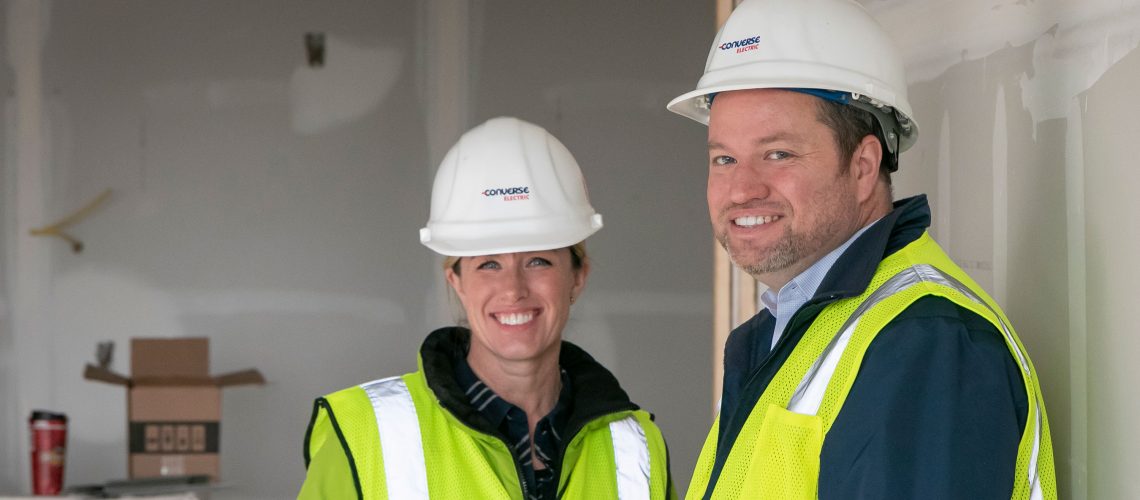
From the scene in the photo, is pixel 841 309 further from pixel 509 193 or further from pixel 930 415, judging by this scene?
pixel 509 193

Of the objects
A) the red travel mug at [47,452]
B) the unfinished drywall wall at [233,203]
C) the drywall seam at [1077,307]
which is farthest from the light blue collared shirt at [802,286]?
the unfinished drywall wall at [233,203]

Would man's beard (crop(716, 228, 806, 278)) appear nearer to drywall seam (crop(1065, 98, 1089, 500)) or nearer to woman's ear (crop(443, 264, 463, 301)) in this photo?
drywall seam (crop(1065, 98, 1089, 500))

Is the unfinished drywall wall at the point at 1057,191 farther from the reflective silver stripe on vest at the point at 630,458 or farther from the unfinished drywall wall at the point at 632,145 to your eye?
the unfinished drywall wall at the point at 632,145

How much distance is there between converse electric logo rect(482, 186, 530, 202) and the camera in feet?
7.30

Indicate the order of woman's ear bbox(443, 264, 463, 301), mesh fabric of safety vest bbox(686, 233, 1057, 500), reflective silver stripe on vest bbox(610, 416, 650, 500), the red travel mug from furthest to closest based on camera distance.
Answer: the red travel mug < woman's ear bbox(443, 264, 463, 301) < reflective silver stripe on vest bbox(610, 416, 650, 500) < mesh fabric of safety vest bbox(686, 233, 1057, 500)

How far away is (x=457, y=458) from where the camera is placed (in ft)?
6.68

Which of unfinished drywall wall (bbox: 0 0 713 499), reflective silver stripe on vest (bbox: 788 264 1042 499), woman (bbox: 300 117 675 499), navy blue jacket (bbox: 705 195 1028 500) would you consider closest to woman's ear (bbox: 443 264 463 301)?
woman (bbox: 300 117 675 499)

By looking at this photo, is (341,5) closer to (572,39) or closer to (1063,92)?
(572,39)

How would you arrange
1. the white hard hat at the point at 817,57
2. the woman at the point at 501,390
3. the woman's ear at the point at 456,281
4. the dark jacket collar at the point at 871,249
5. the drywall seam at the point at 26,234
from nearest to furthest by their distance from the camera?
the dark jacket collar at the point at 871,249, the white hard hat at the point at 817,57, the woman at the point at 501,390, the woman's ear at the point at 456,281, the drywall seam at the point at 26,234

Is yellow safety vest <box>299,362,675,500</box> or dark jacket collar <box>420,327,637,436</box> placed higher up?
dark jacket collar <box>420,327,637,436</box>

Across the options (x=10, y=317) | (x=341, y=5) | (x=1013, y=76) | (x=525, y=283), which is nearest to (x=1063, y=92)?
(x=1013, y=76)

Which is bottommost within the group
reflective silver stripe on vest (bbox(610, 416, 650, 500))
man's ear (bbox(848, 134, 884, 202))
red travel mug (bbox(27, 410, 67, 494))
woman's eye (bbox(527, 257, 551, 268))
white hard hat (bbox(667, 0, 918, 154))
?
red travel mug (bbox(27, 410, 67, 494))

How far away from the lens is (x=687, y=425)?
17.6ft

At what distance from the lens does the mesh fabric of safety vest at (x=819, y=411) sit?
1235 millimetres
